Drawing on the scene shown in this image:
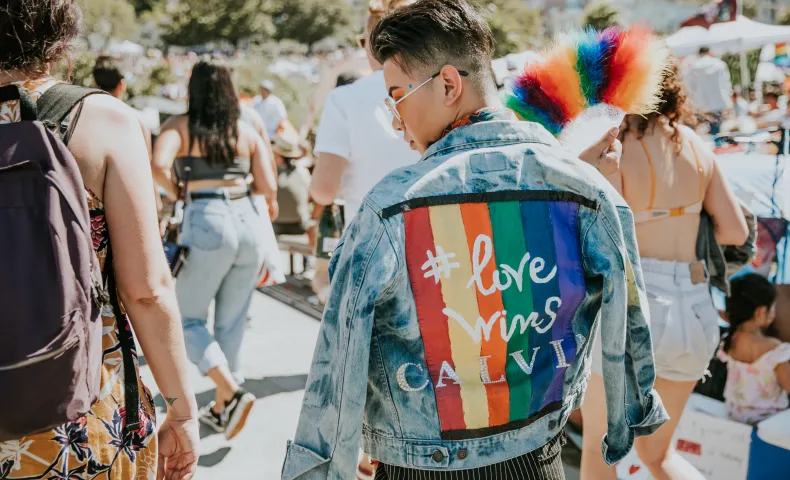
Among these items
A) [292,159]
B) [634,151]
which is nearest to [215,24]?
[292,159]

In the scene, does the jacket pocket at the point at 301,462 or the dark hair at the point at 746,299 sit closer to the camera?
the jacket pocket at the point at 301,462

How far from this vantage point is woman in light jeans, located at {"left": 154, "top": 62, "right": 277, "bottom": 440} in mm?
3711

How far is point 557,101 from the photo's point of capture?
1.92 metres

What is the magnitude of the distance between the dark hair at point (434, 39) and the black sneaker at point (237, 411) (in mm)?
2452

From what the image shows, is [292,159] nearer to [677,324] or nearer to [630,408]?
[677,324]

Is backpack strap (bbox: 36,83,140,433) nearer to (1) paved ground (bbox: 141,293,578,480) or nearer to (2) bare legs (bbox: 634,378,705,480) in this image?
(2) bare legs (bbox: 634,378,705,480)

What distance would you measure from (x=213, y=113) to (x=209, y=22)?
2950 inches

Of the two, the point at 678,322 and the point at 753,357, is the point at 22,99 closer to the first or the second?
the point at 678,322

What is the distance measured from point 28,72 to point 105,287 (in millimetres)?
445

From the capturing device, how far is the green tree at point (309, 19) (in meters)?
88.2

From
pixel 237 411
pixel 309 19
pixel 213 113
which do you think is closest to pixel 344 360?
pixel 237 411

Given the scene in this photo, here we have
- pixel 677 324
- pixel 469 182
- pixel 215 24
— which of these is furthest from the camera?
pixel 215 24

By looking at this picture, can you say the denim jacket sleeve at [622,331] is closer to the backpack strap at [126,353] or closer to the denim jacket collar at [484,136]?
the denim jacket collar at [484,136]

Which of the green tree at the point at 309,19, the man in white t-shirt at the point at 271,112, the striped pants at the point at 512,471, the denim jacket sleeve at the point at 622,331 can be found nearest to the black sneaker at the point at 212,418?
the striped pants at the point at 512,471
